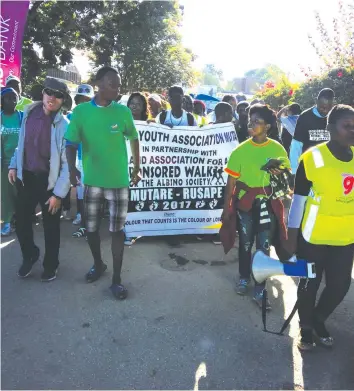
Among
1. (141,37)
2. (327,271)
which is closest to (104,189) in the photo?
(327,271)

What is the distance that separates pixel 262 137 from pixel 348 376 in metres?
1.97

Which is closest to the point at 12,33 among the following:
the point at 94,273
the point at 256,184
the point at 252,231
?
the point at 94,273

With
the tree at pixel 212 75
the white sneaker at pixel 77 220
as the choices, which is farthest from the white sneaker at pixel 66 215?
Answer: the tree at pixel 212 75

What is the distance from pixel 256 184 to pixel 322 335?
1.34m

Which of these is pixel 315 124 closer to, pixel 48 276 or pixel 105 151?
pixel 105 151

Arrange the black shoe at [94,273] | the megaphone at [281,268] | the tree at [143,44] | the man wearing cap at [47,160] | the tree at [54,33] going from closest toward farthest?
the megaphone at [281,268], the man wearing cap at [47,160], the black shoe at [94,273], the tree at [54,33], the tree at [143,44]

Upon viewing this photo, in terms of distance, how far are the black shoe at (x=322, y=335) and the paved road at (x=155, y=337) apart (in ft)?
0.25

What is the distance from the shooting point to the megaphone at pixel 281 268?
8.56 ft

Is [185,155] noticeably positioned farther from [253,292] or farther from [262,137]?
[253,292]

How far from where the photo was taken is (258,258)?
2.79 metres

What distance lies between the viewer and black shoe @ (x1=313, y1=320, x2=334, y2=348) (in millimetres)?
2906

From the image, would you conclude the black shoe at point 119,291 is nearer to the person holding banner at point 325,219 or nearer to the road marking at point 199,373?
the road marking at point 199,373

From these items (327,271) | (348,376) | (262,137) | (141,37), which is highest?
(141,37)

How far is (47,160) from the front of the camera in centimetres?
365
